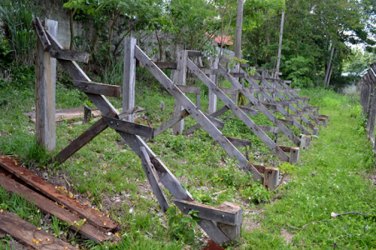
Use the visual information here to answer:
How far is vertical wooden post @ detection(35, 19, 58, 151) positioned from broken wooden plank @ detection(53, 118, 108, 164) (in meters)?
0.35

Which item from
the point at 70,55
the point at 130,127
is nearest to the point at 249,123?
the point at 130,127

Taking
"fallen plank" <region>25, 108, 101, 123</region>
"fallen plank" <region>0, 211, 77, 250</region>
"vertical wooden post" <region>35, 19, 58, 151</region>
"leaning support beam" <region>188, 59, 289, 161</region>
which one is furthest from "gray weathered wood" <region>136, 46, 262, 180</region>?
"fallen plank" <region>0, 211, 77, 250</region>

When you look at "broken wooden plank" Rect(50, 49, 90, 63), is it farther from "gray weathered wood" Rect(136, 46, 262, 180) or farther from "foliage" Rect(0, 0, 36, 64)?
"foliage" Rect(0, 0, 36, 64)

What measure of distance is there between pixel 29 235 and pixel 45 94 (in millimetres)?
1903

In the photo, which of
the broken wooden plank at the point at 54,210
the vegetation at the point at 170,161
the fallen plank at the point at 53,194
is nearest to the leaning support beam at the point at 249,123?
the vegetation at the point at 170,161

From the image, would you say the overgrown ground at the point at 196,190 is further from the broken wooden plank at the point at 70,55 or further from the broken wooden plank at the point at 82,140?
the broken wooden plank at the point at 70,55

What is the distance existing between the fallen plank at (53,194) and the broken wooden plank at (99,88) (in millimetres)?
1042

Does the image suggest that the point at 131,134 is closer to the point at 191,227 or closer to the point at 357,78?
the point at 191,227

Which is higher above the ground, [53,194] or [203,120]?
[203,120]

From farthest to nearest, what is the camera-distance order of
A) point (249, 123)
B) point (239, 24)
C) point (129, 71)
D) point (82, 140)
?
point (239, 24) → point (249, 123) → point (129, 71) → point (82, 140)

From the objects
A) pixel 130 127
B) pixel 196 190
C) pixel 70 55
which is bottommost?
pixel 196 190

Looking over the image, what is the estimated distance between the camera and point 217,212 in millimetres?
3279

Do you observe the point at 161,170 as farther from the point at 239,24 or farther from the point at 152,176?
the point at 239,24

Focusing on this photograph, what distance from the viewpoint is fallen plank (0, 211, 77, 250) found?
2902mm
